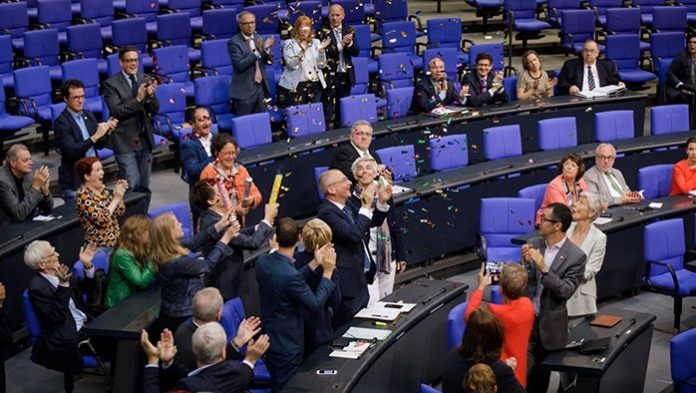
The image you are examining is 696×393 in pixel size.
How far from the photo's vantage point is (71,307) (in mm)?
7863

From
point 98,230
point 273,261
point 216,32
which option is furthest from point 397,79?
point 273,261

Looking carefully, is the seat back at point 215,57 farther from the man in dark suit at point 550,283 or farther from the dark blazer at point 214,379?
the dark blazer at point 214,379

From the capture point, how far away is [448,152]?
11.0m

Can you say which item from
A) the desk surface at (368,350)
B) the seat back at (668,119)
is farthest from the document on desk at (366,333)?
the seat back at (668,119)

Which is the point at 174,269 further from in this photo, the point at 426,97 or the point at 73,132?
the point at 426,97

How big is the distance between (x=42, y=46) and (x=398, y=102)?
3998mm

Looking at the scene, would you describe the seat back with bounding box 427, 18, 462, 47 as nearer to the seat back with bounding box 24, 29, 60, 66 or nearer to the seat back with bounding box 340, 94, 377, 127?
the seat back with bounding box 340, 94, 377, 127

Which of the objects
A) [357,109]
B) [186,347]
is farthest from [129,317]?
[357,109]

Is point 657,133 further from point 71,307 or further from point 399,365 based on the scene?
point 71,307

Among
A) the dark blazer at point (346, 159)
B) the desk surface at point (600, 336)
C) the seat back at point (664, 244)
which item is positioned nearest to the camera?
the desk surface at point (600, 336)

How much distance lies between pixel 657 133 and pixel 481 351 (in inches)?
267

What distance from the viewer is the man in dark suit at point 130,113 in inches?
393

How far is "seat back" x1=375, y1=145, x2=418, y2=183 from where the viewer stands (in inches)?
409

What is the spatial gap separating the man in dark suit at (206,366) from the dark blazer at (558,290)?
6.49 ft
